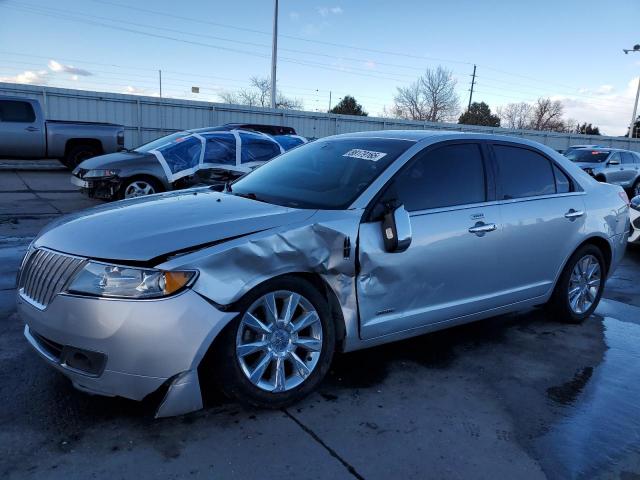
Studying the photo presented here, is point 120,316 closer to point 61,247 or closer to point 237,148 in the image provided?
point 61,247

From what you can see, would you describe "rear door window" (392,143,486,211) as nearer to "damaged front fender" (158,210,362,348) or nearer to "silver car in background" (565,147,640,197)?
"damaged front fender" (158,210,362,348)

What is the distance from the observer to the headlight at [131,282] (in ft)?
8.73

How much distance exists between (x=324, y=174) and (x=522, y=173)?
5.59 ft

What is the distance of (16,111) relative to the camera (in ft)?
48.0

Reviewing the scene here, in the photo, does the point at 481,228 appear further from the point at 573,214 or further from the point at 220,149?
the point at 220,149

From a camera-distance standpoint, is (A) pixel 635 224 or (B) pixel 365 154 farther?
(A) pixel 635 224

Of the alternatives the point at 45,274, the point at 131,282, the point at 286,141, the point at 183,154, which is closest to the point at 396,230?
the point at 131,282

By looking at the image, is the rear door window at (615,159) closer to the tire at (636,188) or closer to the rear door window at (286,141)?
the tire at (636,188)

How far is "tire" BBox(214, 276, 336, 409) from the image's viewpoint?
290 centimetres

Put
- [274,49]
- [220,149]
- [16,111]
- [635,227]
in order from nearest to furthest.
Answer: [635,227], [220,149], [16,111], [274,49]

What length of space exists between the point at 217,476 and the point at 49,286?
134 cm

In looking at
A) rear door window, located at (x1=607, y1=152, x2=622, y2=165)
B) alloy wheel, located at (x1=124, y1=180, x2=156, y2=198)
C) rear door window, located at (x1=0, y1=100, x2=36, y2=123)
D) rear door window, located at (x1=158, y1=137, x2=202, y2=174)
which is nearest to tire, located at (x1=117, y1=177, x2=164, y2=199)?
alloy wheel, located at (x1=124, y1=180, x2=156, y2=198)

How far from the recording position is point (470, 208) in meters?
3.91

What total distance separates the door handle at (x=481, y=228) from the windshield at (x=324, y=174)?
2.47ft
